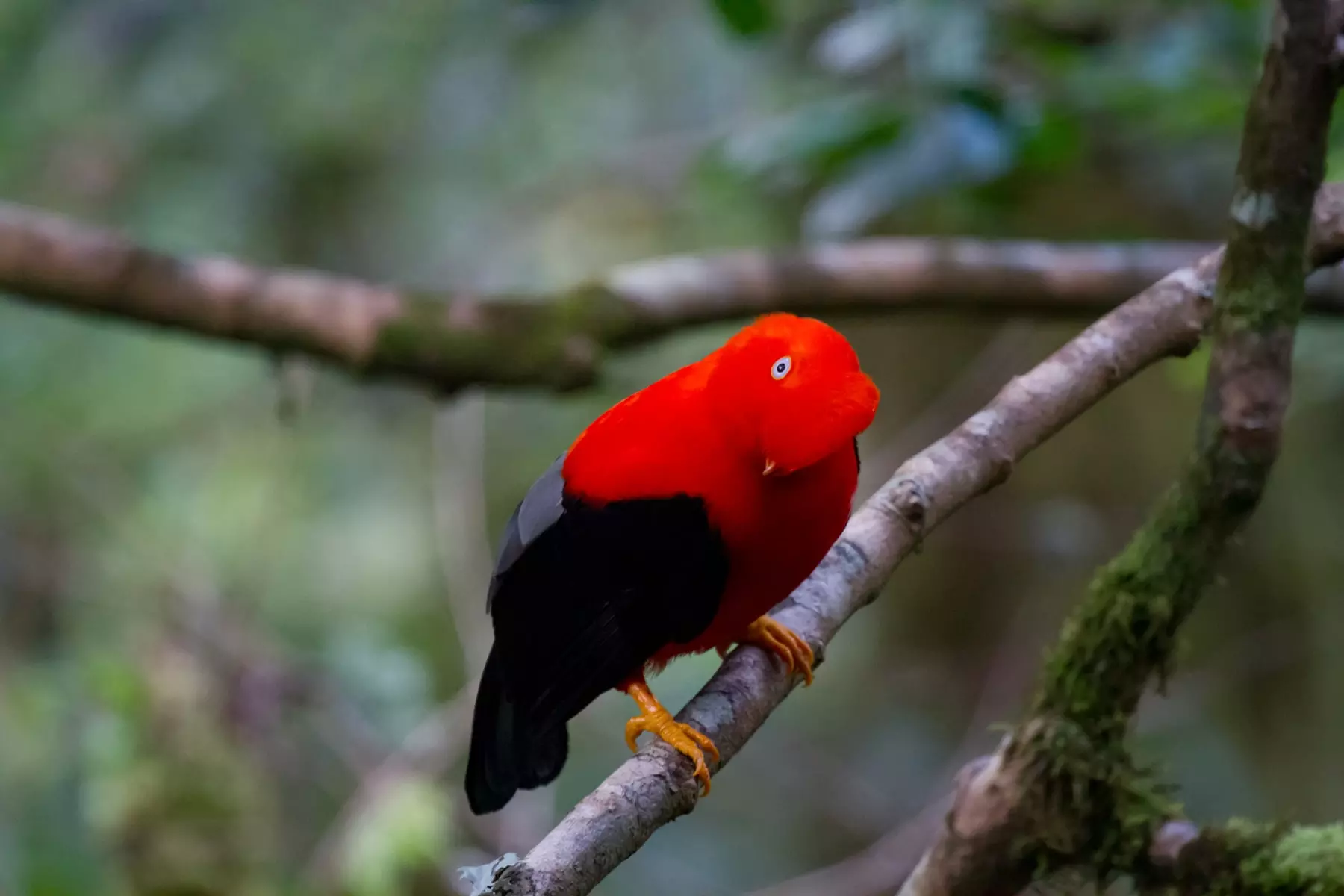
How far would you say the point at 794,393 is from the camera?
129 centimetres

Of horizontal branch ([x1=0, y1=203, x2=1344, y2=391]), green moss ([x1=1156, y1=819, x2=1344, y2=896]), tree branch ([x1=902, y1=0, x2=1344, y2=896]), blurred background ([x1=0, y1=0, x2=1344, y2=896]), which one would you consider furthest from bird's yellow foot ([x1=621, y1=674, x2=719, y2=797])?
blurred background ([x1=0, y1=0, x2=1344, y2=896])

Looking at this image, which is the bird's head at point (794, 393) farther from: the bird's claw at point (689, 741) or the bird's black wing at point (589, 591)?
the bird's claw at point (689, 741)

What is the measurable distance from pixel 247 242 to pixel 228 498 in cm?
96

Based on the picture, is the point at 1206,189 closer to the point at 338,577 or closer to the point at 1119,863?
the point at 1119,863

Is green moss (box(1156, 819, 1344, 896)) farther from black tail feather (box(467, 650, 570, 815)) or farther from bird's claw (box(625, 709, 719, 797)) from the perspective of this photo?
black tail feather (box(467, 650, 570, 815))

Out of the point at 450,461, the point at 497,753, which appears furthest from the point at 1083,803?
the point at 450,461

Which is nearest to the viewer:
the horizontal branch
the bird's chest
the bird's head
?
the bird's head

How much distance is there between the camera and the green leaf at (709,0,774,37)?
6.96 ft

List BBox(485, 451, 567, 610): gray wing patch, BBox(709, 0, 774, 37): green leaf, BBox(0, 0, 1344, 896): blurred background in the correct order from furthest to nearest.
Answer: BBox(0, 0, 1344, 896): blurred background < BBox(709, 0, 774, 37): green leaf < BBox(485, 451, 567, 610): gray wing patch

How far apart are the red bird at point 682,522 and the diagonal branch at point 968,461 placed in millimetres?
62

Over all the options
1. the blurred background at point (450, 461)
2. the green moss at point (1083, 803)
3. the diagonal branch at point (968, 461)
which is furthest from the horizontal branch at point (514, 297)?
the green moss at point (1083, 803)

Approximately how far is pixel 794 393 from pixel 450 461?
3229 mm

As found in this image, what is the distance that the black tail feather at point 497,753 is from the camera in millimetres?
1670

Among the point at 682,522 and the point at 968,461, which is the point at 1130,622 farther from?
the point at 682,522
